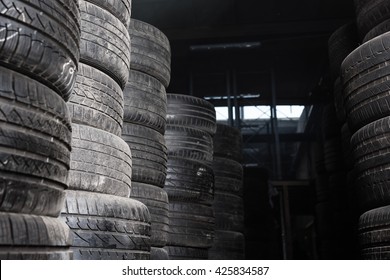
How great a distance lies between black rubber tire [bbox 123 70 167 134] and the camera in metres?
3.15

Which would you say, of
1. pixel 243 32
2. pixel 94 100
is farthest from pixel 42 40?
pixel 243 32

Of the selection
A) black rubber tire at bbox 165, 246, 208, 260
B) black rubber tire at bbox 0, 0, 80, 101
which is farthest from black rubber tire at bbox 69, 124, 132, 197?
black rubber tire at bbox 165, 246, 208, 260

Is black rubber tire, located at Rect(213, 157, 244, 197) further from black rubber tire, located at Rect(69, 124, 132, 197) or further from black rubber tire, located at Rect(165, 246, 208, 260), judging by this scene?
black rubber tire, located at Rect(69, 124, 132, 197)

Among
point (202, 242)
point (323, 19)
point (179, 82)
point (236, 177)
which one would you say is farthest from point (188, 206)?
point (179, 82)

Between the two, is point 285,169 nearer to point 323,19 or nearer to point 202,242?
point 323,19

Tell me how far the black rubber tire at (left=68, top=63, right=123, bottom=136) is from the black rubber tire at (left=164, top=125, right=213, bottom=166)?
1.47 meters

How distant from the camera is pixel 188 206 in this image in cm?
390

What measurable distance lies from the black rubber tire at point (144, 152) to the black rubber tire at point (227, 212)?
165 centimetres

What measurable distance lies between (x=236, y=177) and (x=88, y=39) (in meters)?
3.00

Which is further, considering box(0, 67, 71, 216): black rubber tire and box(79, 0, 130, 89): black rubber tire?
box(79, 0, 130, 89): black rubber tire

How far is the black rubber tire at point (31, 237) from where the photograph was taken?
131 cm

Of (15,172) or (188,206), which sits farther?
(188,206)

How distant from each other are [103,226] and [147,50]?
1.45m

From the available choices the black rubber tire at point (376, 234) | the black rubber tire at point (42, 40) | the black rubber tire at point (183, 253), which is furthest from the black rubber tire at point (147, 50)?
the black rubber tire at point (376, 234)
